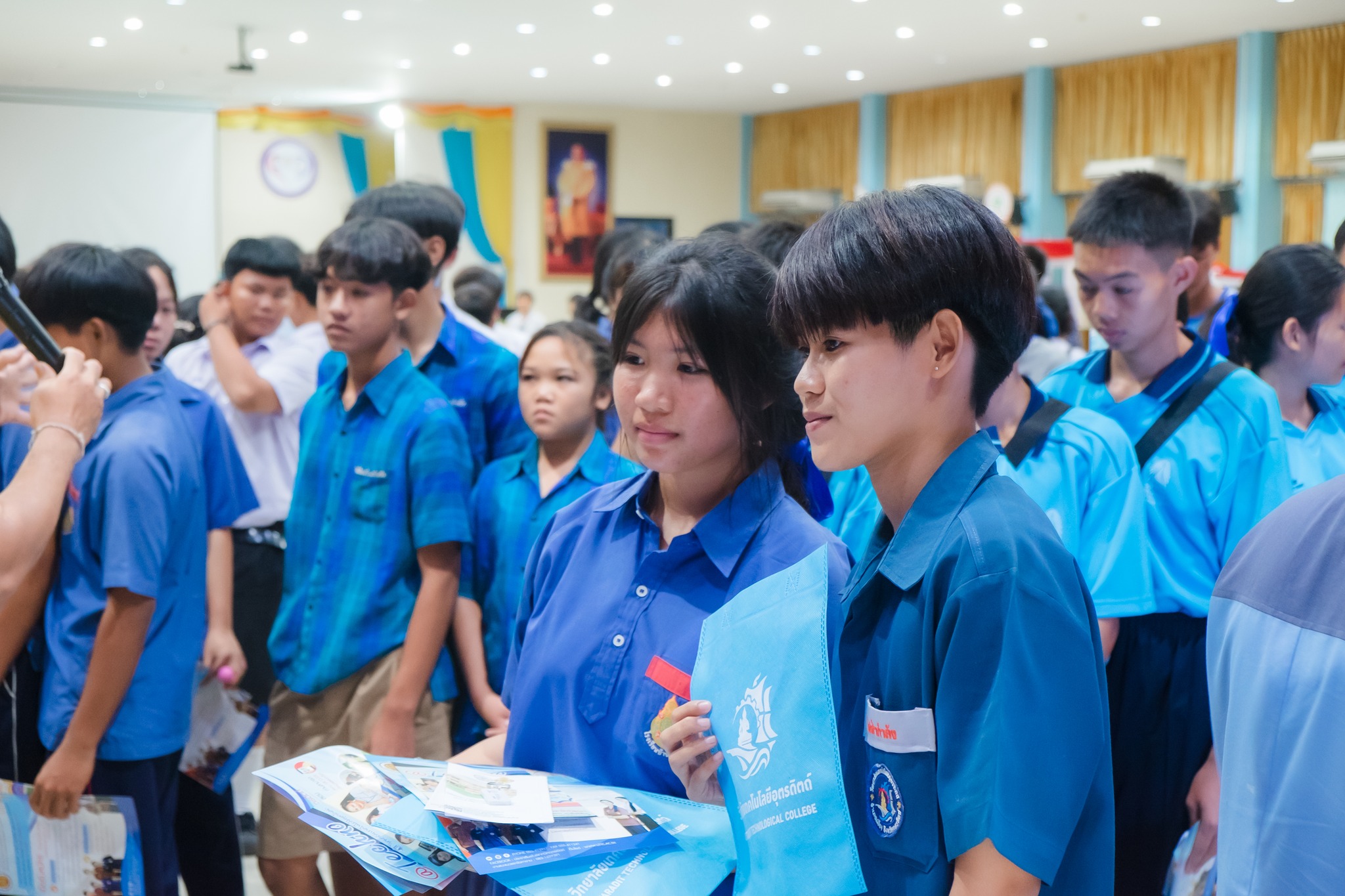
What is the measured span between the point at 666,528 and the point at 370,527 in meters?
1.13

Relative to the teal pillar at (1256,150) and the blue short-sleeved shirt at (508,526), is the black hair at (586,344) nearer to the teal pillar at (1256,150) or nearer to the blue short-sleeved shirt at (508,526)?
the blue short-sleeved shirt at (508,526)

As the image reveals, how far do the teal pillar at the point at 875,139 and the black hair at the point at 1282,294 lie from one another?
42.8 ft

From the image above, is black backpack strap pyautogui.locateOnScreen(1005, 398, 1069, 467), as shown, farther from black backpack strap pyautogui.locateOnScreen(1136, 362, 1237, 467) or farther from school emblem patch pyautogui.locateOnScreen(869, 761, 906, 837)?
school emblem patch pyautogui.locateOnScreen(869, 761, 906, 837)

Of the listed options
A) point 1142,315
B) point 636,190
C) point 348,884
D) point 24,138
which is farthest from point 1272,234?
point 24,138

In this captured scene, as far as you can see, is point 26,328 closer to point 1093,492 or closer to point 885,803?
point 885,803

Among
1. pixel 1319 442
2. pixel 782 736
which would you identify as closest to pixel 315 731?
pixel 782 736

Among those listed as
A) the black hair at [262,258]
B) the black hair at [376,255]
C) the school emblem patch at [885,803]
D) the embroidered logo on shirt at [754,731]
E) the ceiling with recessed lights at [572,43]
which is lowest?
the school emblem patch at [885,803]

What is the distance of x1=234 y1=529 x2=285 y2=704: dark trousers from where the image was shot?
3410mm

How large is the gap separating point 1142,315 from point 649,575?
4.85ft

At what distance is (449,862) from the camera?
1.25 m

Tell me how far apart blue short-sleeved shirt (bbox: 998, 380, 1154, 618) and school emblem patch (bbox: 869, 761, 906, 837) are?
1.21 metres

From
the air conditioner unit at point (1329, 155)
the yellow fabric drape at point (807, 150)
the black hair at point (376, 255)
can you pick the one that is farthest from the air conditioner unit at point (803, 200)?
the black hair at point (376, 255)

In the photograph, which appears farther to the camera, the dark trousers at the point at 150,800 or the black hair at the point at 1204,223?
the black hair at the point at 1204,223

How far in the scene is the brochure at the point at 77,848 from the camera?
89.6 inches
